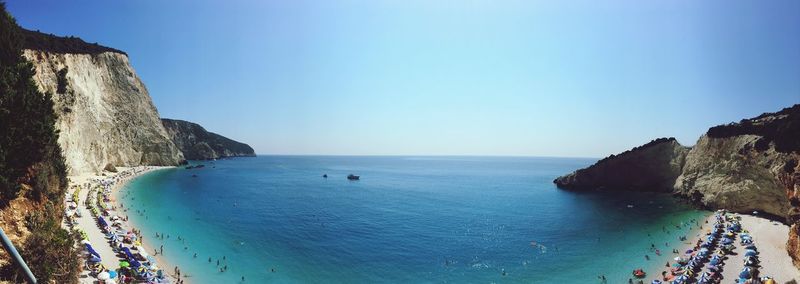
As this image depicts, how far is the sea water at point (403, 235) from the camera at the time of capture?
1404 inches

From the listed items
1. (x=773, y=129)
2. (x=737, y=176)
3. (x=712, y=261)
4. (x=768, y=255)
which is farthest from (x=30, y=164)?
(x=737, y=176)

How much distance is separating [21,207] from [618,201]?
86438 millimetres

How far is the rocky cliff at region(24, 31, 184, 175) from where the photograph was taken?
69.2 metres

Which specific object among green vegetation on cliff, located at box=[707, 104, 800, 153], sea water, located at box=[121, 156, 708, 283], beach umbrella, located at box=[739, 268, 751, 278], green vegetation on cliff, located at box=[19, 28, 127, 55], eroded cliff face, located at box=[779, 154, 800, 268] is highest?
green vegetation on cliff, located at box=[19, 28, 127, 55]

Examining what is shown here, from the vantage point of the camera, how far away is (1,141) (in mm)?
20422

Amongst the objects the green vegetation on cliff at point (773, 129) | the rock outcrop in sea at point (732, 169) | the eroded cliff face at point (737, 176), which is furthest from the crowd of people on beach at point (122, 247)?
the eroded cliff face at point (737, 176)

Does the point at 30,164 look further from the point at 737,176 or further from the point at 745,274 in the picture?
the point at 737,176

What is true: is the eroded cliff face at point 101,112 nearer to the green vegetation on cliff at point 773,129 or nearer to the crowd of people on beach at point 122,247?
the crowd of people on beach at point 122,247

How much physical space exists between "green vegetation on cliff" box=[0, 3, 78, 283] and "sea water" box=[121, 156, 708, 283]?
1195 centimetres

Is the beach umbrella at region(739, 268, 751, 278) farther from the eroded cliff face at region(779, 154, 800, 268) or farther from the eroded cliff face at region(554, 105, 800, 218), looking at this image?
the eroded cliff face at region(554, 105, 800, 218)

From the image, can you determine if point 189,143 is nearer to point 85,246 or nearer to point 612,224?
point 85,246

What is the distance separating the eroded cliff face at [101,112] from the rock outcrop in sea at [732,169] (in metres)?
90.4

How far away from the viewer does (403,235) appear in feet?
162

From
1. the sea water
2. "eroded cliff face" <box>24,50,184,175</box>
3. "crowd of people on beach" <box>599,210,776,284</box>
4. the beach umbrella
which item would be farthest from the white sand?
"eroded cliff face" <box>24,50,184,175</box>
